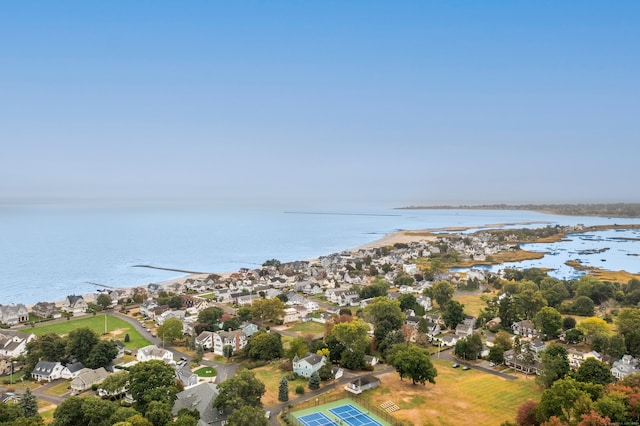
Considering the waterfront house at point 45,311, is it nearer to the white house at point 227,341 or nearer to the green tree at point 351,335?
the white house at point 227,341

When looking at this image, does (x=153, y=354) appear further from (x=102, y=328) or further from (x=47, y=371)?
(x=102, y=328)

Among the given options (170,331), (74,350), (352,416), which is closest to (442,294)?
(352,416)

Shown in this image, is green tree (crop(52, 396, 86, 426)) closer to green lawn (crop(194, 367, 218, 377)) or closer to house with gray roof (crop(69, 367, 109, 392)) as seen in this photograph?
house with gray roof (crop(69, 367, 109, 392))

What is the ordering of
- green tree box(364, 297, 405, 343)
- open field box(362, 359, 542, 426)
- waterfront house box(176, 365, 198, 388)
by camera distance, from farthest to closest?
1. green tree box(364, 297, 405, 343)
2. waterfront house box(176, 365, 198, 388)
3. open field box(362, 359, 542, 426)

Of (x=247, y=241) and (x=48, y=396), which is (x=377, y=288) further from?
(x=247, y=241)

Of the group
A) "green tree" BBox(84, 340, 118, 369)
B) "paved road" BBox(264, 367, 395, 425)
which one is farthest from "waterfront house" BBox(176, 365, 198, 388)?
"green tree" BBox(84, 340, 118, 369)
